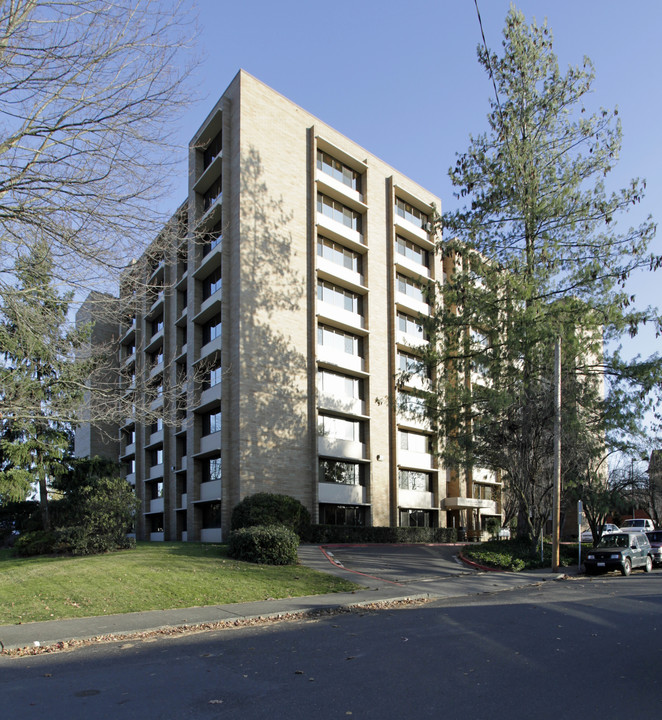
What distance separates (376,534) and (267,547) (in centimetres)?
1456

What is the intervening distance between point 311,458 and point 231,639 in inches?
875

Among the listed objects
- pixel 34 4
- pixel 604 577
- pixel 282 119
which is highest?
pixel 282 119

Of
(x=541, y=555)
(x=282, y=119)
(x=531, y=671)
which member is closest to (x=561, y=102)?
(x=282, y=119)

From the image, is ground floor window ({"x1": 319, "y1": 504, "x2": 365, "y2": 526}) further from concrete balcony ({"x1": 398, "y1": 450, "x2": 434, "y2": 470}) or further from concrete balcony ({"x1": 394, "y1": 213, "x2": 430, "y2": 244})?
concrete balcony ({"x1": 394, "y1": 213, "x2": 430, "y2": 244})

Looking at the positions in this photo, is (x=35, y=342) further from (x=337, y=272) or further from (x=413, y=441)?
(x=413, y=441)

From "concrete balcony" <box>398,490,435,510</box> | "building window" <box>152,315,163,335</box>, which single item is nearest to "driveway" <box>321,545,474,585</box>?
"concrete balcony" <box>398,490,435,510</box>

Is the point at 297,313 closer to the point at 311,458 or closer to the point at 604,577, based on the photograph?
the point at 311,458

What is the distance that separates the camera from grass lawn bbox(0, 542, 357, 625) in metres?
12.5

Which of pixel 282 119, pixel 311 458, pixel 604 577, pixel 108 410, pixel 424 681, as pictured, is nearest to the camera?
pixel 424 681

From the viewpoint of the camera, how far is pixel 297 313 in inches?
1287

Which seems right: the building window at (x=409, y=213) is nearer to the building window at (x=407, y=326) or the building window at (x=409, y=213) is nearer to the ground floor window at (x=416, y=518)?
the building window at (x=407, y=326)

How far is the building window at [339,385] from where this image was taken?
3400 centimetres

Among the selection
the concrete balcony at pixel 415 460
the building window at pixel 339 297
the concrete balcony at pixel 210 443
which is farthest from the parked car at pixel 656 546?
the concrete balcony at pixel 210 443

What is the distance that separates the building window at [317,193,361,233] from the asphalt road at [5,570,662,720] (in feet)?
92.1
